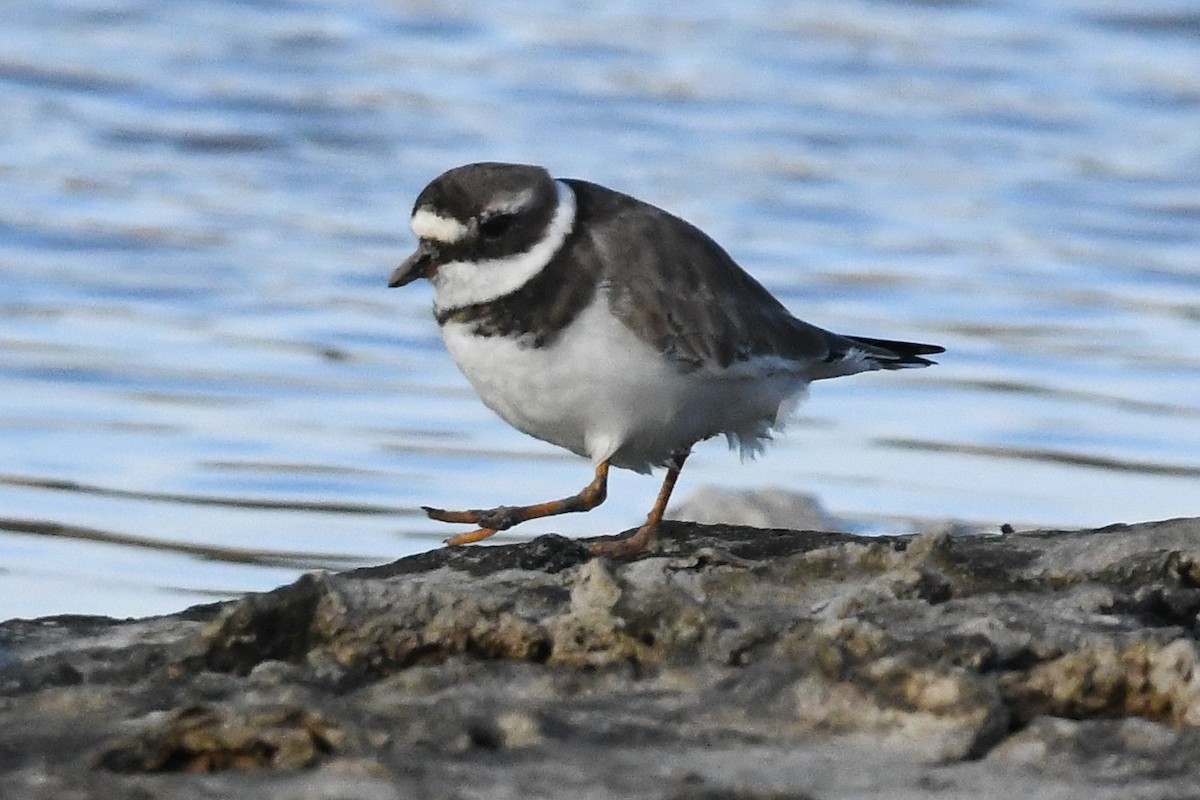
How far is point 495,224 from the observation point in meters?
5.26

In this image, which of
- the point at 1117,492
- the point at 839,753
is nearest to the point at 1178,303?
the point at 1117,492


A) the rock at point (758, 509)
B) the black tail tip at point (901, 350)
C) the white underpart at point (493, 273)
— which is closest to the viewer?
the white underpart at point (493, 273)

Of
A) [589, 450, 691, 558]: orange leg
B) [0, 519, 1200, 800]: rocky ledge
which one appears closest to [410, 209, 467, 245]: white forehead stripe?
[589, 450, 691, 558]: orange leg

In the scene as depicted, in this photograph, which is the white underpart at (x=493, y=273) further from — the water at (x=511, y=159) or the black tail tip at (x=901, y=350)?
the water at (x=511, y=159)

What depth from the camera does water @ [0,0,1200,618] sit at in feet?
23.6

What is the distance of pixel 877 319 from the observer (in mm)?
9062

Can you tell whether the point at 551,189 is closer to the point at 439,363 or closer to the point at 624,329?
the point at 624,329

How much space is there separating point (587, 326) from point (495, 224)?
343 millimetres

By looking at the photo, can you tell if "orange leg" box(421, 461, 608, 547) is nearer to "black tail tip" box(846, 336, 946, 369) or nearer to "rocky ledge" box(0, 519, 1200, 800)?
"rocky ledge" box(0, 519, 1200, 800)

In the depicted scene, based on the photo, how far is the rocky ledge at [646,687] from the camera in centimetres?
345

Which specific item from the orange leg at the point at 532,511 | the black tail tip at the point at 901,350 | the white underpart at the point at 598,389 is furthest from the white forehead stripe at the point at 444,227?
the black tail tip at the point at 901,350

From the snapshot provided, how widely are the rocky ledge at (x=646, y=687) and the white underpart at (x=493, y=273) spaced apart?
2.68ft

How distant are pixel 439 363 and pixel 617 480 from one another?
140 centimetres

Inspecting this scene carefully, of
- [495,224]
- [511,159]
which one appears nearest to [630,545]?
[495,224]
